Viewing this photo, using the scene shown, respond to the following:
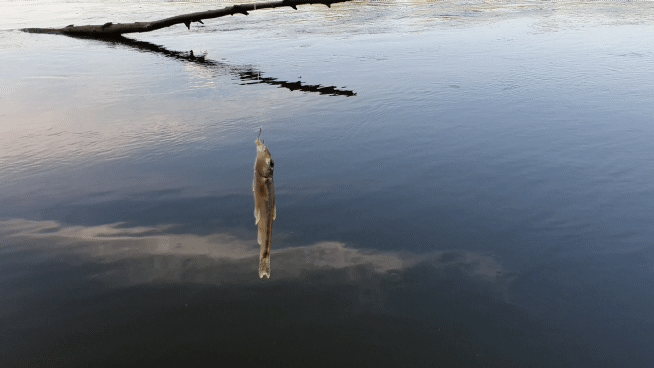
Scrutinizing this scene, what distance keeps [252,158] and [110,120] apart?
412 cm

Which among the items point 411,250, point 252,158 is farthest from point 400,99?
point 411,250

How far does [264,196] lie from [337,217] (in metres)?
4.07

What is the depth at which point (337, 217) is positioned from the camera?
788cm

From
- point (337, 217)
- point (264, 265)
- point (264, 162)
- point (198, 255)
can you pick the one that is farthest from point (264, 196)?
point (337, 217)

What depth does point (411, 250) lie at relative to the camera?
23.2 feet

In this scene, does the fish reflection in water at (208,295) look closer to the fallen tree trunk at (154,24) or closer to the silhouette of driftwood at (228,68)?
the silhouette of driftwood at (228,68)

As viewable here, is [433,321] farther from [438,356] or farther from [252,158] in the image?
[252,158]

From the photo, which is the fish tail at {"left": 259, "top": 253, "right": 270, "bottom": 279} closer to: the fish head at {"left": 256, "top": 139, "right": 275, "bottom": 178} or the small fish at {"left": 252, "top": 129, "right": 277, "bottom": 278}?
the small fish at {"left": 252, "top": 129, "right": 277, "bottom": 278}

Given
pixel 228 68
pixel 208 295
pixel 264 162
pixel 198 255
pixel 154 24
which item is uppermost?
pixel 154 24

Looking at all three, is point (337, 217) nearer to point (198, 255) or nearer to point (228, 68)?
point (198, 255)

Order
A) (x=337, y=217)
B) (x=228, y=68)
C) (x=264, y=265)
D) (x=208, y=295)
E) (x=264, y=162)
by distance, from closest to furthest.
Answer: (x=264, y=162), (x=264, y=265), (x=208, y=295), (x=337, y=217), (x=228, y=68)

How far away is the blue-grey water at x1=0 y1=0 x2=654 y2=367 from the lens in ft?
18.3

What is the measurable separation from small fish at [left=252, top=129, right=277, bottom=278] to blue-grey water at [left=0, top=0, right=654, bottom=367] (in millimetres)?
1633

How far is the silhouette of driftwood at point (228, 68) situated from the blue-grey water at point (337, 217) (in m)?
0.14
